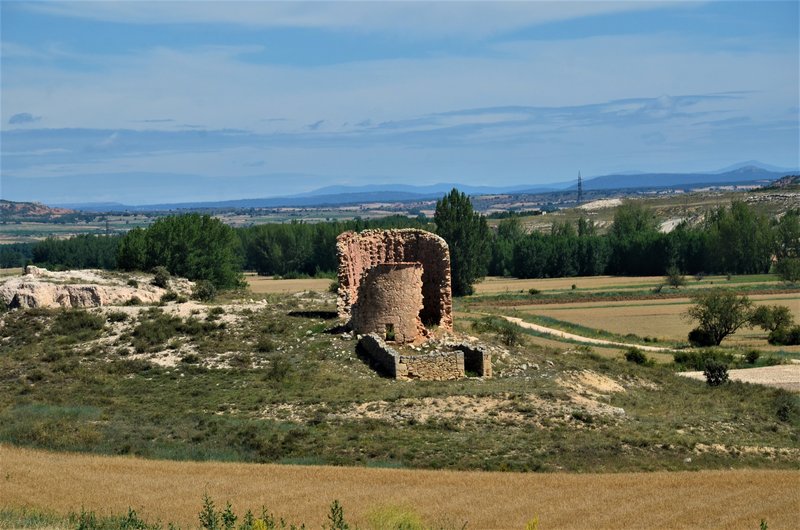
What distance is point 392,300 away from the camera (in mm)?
35281

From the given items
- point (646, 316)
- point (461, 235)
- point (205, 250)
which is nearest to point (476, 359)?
point (205, 250)

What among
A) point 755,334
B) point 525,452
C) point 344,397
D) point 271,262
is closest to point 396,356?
point 344,397

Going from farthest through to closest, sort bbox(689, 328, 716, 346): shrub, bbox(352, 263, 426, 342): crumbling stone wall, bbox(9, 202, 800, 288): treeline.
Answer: bbox(9, 202, 800, 288): treeline, bbox(689, 328, 716, 346): shrub, bbox(352, 263, 426, 342): crumbling stone wall

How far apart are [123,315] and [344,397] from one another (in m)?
13.1

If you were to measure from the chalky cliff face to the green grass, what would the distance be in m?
1.62

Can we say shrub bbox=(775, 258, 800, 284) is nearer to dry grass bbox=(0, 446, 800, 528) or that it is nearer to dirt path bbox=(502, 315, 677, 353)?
dirt path bbox=(502, 315, 677, 353)

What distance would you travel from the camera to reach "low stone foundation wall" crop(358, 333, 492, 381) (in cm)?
3253

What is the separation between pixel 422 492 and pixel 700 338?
→ 43355mm

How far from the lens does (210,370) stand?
33.6m

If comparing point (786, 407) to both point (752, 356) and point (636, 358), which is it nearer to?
point (636, 358)

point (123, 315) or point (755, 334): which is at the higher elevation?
point (123, 315)

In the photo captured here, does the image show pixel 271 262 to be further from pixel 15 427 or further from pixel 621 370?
pixel 15 427

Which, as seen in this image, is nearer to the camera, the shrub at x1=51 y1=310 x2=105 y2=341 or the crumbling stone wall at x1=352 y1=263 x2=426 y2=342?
the crumbling stone wall at x1=352 y1=263 x2=426 y2=342

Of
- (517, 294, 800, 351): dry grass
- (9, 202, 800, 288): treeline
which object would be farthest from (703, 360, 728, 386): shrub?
(9, 202, 800, 288): treeline
